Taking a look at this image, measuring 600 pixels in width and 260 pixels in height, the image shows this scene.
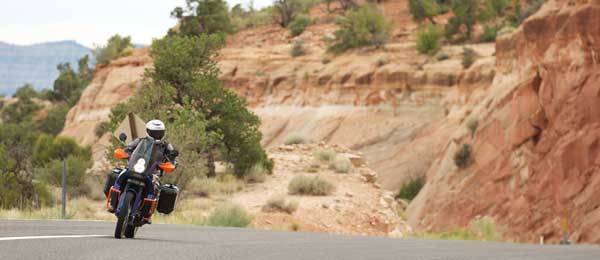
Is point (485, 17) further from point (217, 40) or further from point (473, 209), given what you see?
point (217, 40)

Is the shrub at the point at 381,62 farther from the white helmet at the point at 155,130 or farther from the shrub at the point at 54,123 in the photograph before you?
the white helmet at the point at 155,130

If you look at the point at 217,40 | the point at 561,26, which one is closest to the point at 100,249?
the point at 217,40

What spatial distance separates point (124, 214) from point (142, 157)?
72 cm

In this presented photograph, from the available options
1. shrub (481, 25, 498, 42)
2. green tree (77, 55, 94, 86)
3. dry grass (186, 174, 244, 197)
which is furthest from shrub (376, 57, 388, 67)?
green tree (77, 55, 94, 86)

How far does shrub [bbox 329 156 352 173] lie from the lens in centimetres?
4094

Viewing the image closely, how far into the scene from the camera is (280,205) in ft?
104

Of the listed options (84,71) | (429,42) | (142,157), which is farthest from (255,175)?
(84,71)

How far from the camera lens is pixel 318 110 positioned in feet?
236

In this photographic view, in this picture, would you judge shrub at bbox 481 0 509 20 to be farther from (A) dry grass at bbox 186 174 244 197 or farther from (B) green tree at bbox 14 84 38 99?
(B) green tree at bbox 14 84 38 99

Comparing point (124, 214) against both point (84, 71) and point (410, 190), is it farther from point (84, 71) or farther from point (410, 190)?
point (84, 71)

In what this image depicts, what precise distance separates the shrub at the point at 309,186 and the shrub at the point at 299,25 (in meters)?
56.6

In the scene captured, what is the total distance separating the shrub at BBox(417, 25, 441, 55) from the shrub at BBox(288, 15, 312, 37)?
20299 millimetres

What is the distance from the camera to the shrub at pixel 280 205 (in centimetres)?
3144

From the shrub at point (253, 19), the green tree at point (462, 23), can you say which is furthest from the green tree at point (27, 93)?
the green tree at point (462, 23)
